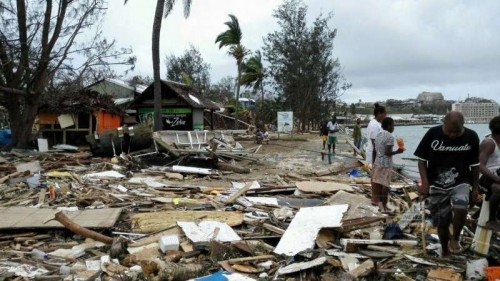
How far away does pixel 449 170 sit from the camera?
494 cm

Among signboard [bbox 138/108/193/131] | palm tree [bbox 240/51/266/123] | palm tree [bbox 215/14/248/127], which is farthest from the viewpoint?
palm tree [bbox 240/51/266/123]

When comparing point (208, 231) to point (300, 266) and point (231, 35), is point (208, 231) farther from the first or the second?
point (231, 35)

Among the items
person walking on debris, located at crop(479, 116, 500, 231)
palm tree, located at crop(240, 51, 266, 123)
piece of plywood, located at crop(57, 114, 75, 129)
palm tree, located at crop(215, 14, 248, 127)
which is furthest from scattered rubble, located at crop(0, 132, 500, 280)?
palm tree, located at crop(240, 51, 266, 123)

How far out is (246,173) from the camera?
1424 centimetres

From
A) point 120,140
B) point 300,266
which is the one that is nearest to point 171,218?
point 300,266

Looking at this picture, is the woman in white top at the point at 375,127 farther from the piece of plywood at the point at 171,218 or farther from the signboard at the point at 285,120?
the signboard at the point at 285,120

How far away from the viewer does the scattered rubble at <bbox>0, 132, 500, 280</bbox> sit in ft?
16.2

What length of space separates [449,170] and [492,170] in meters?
0.46

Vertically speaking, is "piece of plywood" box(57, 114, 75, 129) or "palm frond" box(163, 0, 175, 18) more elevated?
"palm frond" box(163, 0, 175, 18)

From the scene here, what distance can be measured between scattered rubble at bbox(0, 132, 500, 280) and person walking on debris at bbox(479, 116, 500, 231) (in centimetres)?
26

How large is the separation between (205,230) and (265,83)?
1473 inches

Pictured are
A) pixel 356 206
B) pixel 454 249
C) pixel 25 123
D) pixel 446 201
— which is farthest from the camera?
pixel 25 123

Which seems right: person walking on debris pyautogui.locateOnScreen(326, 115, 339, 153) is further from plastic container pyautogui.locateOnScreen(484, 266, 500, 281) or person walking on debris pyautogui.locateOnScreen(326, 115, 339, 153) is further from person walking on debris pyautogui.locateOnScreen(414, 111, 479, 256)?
plastic container pyautogui.locateOnScreen(484, 266, 500, 281)

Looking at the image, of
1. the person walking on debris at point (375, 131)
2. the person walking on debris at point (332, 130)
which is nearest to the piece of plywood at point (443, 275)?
the person walking on debris at point (375, 131)
